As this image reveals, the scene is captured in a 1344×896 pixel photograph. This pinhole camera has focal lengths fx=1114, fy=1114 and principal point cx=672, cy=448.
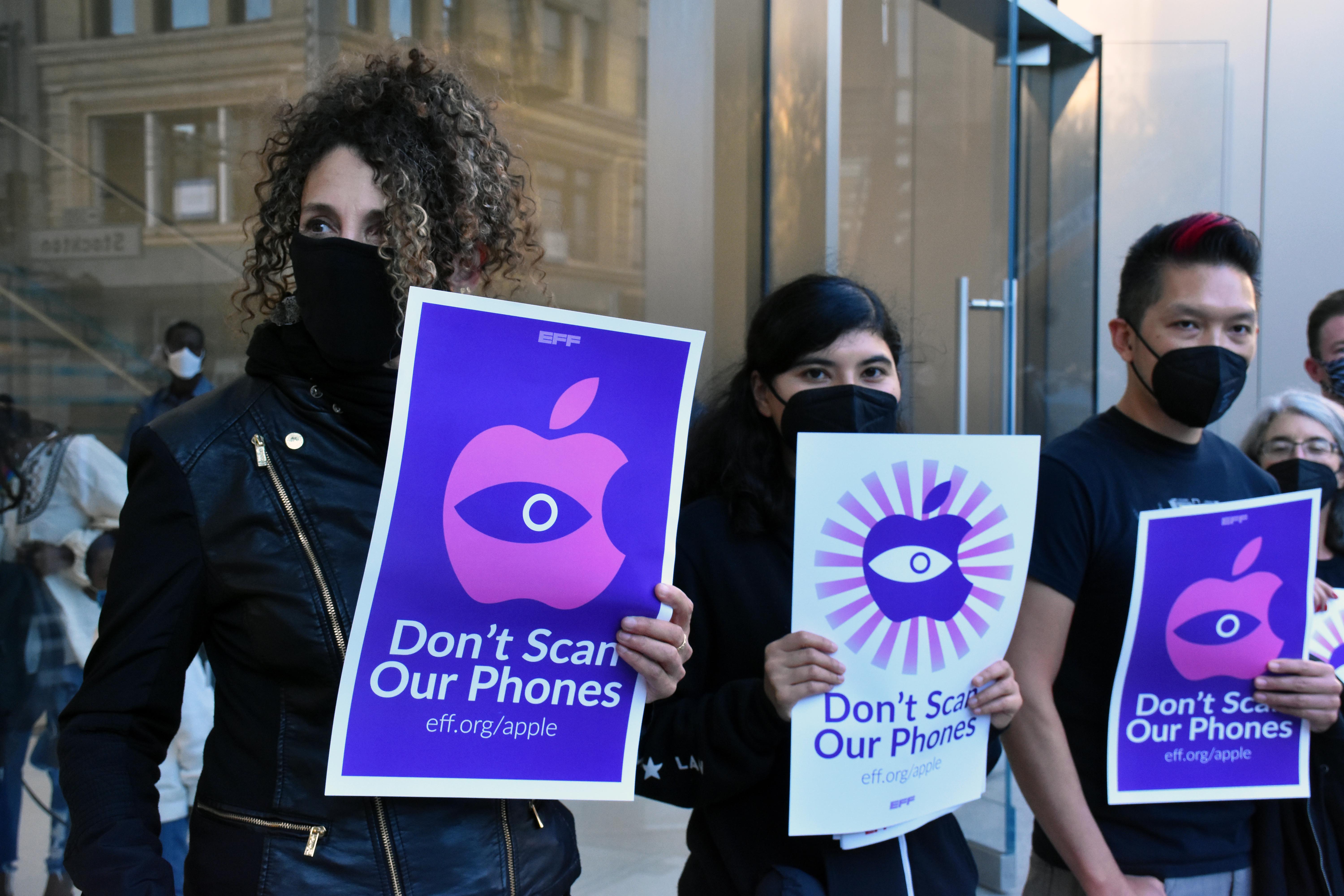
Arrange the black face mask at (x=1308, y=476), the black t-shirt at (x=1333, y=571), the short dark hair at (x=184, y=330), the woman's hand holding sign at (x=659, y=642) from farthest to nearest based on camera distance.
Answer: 1. the short dark hair at (x=184, y=330)
2. the black face mask at (x=1308, y=476)
3. the black t-shirt at (x=1333, y=571)
4. the woman's hand holding sign at (x=659, y=642)

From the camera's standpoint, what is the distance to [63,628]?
3.42 m

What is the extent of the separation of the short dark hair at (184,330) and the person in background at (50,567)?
0.83m

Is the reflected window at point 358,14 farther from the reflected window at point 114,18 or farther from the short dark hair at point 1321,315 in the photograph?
the short dark hair at point 1321,315

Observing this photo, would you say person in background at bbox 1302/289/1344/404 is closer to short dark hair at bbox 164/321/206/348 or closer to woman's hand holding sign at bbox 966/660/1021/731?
woman's hand holding sign at bbox 966/660/1021/731

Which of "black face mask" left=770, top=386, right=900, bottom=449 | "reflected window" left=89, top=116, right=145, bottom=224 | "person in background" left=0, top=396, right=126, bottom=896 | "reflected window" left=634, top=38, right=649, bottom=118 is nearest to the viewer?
"black face mask" left=770, top=386, right=900, bottom=449

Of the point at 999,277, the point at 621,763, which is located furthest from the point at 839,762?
the point at 999,277

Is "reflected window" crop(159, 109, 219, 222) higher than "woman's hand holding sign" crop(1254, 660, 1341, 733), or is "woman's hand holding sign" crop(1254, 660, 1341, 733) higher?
"reflected window" crop(159, 109, 219, 222)

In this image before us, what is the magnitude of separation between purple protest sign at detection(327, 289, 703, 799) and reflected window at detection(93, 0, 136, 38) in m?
3.80

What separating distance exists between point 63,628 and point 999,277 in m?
3.60

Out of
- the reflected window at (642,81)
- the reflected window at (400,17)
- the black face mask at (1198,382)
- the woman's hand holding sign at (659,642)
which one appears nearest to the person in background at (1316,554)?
the black face mask at (1198,382)

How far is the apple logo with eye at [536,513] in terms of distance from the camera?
1215 mm

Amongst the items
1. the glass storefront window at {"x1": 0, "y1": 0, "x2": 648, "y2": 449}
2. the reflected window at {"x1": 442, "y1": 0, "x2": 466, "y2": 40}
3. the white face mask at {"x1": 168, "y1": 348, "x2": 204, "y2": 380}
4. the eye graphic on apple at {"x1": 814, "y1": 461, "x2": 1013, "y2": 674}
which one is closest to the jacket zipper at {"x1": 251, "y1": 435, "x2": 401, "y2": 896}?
the eye graphic on apple at {"x1": 814, "y1": 461, "x2": 1013, "y2": 674}

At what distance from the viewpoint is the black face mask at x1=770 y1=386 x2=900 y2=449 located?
5.54ft

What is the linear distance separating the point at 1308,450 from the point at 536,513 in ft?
6.11
